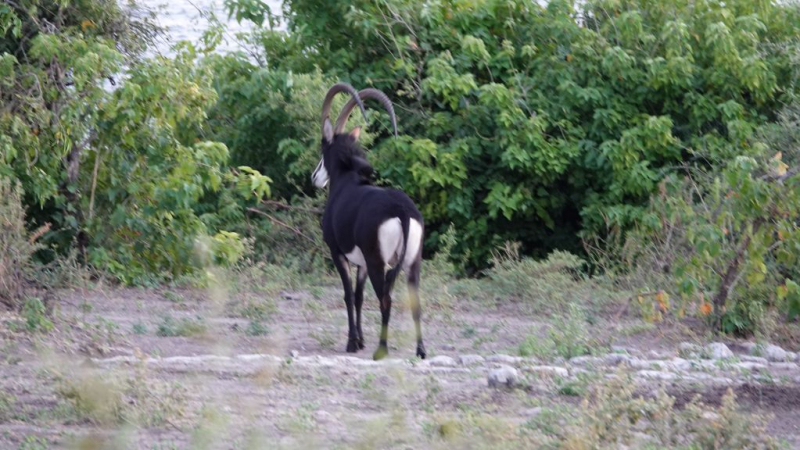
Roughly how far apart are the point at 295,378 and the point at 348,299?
2017 mm

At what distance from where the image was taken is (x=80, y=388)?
5.18 meters

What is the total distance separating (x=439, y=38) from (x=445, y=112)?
94 cm

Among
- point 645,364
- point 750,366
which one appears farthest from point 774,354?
point 645,364

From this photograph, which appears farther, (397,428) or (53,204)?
(53,204)

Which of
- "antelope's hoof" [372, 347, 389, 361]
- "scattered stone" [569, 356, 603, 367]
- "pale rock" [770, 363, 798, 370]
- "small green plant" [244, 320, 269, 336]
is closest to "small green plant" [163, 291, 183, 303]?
"small green plant" [244, 320, 269, 336]

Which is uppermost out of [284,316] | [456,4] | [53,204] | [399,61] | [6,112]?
[456,4]

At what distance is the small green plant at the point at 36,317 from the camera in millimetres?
7387

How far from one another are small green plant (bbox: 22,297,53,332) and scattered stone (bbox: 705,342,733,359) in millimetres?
4652

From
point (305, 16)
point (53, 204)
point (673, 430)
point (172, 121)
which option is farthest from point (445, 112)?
point (673, 430)

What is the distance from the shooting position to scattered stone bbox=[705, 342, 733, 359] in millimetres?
7974

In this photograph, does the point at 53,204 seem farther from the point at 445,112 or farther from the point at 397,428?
the point at 397,428

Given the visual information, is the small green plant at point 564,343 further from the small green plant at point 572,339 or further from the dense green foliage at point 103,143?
the dense green foliage at point 103,143

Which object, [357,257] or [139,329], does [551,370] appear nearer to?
[357,257]

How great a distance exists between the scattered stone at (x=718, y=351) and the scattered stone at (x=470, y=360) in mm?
1732
